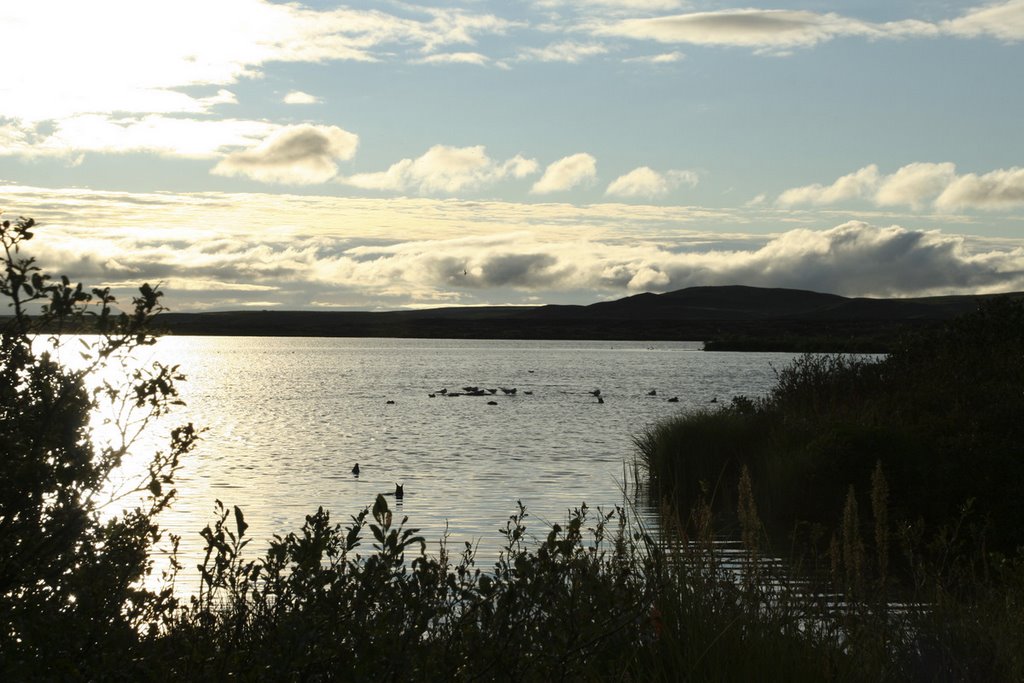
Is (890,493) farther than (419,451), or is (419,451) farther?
(419,451)

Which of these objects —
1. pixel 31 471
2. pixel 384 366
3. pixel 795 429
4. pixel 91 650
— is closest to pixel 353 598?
pixel 91 650

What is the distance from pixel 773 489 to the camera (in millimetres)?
19766

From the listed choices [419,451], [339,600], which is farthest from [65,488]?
[419,451]

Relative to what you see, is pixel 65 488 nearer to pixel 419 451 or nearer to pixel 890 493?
pixel 890 493

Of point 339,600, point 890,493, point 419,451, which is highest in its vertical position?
point 339,600

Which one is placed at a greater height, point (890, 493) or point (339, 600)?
point (339, 600)

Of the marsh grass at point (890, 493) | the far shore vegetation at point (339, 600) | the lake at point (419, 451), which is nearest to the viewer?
the far shore vegetation at point (339, 600)

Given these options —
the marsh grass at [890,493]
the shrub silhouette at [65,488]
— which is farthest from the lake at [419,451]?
the marsh grass at [890,493]

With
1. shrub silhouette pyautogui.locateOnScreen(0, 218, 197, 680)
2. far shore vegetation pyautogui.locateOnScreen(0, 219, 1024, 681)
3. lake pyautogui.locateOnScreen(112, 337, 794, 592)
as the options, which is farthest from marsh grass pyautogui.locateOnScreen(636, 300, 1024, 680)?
shrub silhouette pyautogui.locateOnScreen(0, 218, 197, 680)

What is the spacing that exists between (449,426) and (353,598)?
39037 millimetres

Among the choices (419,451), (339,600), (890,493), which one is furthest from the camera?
(419,451)

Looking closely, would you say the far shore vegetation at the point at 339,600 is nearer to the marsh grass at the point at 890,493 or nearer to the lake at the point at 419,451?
the marsh grass at the point at 890,493

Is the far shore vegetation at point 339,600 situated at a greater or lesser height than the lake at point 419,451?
greater

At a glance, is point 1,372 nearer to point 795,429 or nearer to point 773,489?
point 773,489
